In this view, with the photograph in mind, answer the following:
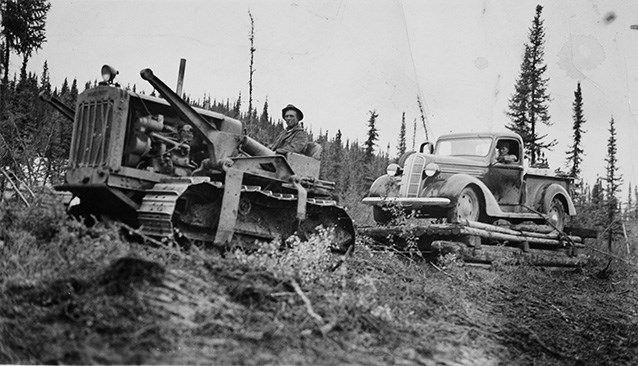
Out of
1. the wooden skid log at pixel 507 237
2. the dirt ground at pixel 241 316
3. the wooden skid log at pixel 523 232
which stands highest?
the wooden skid log at pixel 523 232

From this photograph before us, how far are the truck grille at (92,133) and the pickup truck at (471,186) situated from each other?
530 cm

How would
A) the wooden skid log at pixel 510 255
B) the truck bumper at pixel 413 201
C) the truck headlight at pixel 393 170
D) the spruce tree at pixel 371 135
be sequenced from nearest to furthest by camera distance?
the wooden skid log at pixel 510 255 < the truck bumper at pixel 413 201 < the truck headlight at pixel 393 170 < the spruce tree at pixel 371 135

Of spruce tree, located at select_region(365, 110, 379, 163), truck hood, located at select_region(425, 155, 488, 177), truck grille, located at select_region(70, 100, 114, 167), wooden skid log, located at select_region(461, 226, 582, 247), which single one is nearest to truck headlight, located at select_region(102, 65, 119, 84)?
truck grille, located at select_region(70, 100, 114, 167)

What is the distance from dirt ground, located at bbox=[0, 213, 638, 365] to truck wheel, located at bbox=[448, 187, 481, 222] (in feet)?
11.0

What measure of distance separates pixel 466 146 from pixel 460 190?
2276 millimetres

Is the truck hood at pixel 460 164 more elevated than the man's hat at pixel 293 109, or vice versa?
the man's hat at pixel 293 109

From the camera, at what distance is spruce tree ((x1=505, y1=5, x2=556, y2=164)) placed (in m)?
26.7

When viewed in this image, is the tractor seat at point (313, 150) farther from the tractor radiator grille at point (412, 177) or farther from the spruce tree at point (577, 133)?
the spruce tree at point (577, 133)

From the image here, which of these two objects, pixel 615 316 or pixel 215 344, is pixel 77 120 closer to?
pixel 215 344

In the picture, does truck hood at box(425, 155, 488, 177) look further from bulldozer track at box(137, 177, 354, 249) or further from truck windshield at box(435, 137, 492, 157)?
bulldozer track at box(137, 177, 354, 249)

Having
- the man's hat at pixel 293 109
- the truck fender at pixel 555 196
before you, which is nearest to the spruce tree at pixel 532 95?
the truck fender at pixel 555 196

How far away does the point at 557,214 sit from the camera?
42.6ft

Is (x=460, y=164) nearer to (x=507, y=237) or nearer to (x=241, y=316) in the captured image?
(x=507, y=237)

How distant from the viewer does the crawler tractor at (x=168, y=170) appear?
6.31m
